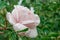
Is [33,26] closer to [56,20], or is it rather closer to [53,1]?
[56,20]

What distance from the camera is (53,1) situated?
210cm

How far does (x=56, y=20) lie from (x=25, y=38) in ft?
3.83

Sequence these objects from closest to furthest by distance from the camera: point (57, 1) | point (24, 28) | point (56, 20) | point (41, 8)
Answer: point (24, 28) → point (56, 20) → point (41, 8) → point (57, 1)

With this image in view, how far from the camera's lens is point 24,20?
0.63m

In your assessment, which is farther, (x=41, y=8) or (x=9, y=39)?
(x=41, y=8)

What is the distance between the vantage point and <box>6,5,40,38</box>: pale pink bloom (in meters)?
0.62

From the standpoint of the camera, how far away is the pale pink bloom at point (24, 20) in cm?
62

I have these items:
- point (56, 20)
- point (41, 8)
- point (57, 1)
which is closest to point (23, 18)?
point (56, 20)

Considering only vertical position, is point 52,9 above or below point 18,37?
below

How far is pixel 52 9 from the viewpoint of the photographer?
195 centimetres

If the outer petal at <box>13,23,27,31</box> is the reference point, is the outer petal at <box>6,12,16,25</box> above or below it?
above

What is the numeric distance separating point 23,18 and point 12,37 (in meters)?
0.07

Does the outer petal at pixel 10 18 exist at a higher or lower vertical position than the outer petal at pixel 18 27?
higher

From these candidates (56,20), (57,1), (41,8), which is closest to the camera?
(56,20)
